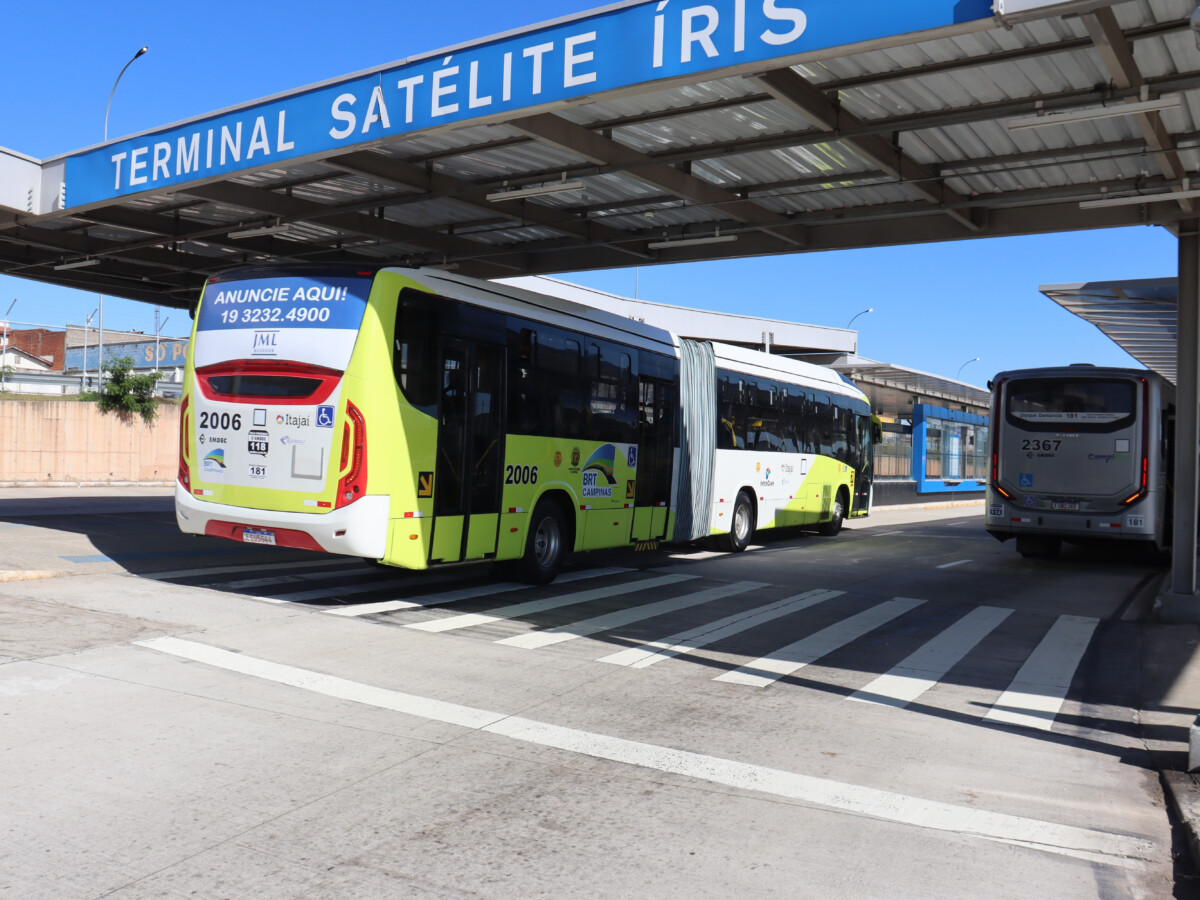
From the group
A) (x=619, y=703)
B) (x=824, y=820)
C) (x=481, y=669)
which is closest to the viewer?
(x=824, y=820)

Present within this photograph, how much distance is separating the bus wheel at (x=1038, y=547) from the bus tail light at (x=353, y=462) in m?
14.1

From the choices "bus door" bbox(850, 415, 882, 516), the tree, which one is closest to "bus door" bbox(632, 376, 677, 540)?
"bus door" bbox(850, 415, 882, 516)

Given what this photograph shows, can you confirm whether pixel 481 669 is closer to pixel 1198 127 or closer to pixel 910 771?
pixel 910 771

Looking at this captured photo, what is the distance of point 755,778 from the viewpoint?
5.41 m

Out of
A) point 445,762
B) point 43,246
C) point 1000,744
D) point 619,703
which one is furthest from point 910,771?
point 43,246

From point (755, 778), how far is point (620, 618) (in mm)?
4946

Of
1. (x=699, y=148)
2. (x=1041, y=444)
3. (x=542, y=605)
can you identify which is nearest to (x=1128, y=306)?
(x=1041, y=444)

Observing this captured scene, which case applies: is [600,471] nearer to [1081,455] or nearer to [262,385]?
[262,385]

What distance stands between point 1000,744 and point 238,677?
528cm

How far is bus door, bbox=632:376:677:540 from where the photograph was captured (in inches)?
562

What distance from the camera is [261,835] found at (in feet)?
14.1

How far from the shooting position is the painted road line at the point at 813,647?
7914 millimetres

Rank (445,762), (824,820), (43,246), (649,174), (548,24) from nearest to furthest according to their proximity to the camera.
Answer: (824,820) < (445,762) < (548,24) < (649,174) < (43,246)

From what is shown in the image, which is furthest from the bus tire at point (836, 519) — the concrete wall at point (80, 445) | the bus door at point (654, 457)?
the concrete wall at point (80, 445)
